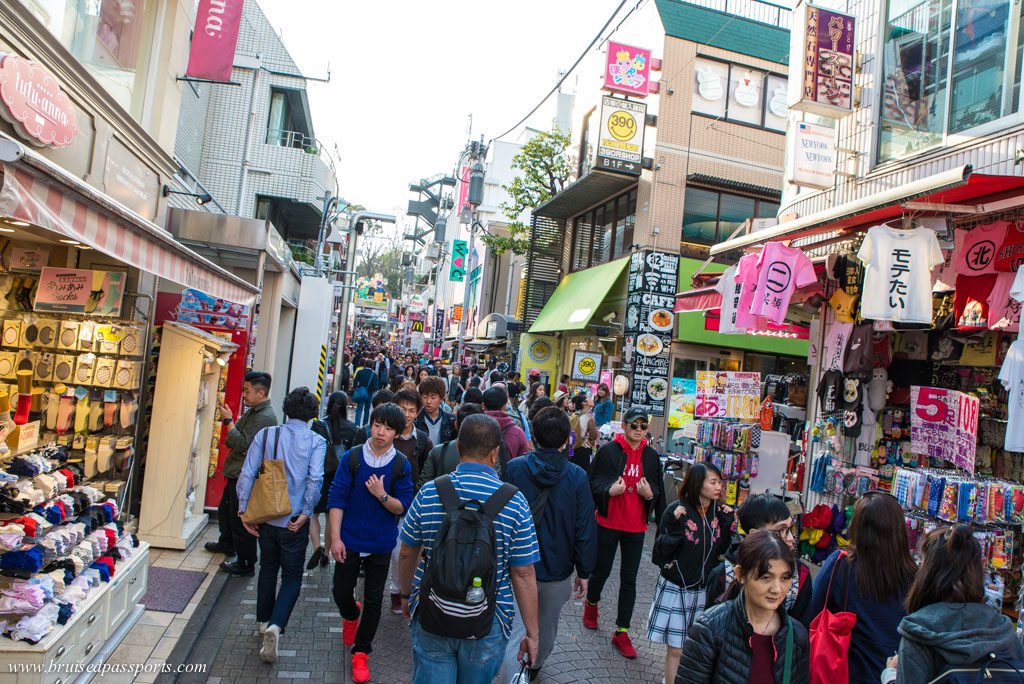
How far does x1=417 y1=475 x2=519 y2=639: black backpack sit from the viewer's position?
9.16 feet

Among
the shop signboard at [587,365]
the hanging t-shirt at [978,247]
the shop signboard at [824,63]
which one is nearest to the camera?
the hanging t-shirt at [978,247]

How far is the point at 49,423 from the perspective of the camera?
6.34 m

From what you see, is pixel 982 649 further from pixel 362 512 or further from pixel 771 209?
pixel 771 209

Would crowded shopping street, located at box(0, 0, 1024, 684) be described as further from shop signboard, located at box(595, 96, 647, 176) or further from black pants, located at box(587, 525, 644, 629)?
shop signboard, located at box(595, 96, 647, 176)

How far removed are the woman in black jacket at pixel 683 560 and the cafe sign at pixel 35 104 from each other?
5.31 metres

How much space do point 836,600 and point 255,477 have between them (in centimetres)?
376

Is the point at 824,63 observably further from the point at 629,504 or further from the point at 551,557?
the point at 551,557

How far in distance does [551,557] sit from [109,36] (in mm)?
6795

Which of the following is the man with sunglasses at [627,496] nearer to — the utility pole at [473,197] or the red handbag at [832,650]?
the red handbag at [832,650]

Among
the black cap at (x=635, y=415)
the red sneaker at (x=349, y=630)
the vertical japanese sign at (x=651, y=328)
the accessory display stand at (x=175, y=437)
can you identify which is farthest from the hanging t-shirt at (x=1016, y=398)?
the vertical japanese sign at (x=651, y=328)

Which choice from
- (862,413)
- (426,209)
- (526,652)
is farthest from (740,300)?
(426,209)

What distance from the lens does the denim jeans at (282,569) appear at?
4496 millimetres

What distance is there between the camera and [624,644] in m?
5.18

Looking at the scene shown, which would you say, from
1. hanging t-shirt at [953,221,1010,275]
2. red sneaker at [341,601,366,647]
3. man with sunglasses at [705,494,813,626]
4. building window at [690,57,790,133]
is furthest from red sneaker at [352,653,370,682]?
building window at [690,57,790,133]
